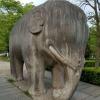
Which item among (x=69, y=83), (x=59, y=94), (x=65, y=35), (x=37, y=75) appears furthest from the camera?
(x=37, y=75)

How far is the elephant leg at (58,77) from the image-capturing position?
4.94 meters

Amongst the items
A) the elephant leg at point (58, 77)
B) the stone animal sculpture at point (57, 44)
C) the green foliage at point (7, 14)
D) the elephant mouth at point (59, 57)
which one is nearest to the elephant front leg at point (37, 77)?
the stone animal sculpture at point (57, 44)

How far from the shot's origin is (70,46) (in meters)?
4.59

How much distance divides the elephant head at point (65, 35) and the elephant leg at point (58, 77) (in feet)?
0.63

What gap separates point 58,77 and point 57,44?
2.71 feet

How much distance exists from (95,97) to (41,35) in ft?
10.4

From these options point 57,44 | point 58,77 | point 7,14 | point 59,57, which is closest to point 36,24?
point 57,44

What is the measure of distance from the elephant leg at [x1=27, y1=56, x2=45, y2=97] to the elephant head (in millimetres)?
348

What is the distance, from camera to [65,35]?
450 centimetres

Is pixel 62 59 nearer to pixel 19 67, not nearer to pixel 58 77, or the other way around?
pixel 58 77

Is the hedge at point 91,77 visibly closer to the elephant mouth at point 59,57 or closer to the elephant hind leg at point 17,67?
the elephant hind leg at point 17,67

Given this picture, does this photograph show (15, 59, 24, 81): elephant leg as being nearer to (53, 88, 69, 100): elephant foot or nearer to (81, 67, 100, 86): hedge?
(53, 88, 69, 100): elephant foot

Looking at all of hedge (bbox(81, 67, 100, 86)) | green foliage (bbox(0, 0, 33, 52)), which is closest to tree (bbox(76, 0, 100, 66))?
hedge (bbox(81, 67, 100, 86))

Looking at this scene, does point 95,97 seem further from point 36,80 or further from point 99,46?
point 99,46
